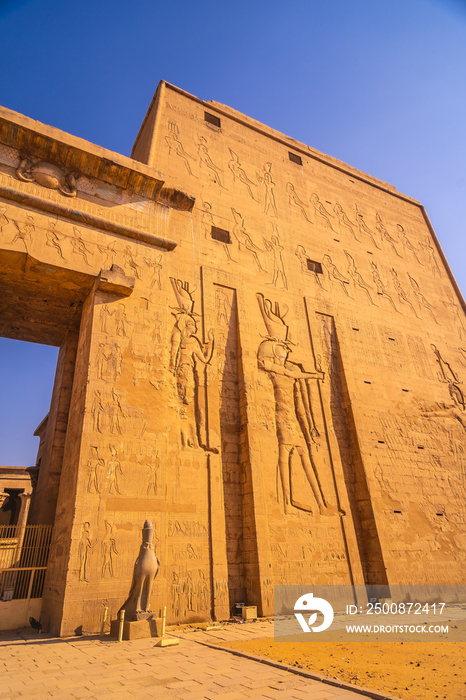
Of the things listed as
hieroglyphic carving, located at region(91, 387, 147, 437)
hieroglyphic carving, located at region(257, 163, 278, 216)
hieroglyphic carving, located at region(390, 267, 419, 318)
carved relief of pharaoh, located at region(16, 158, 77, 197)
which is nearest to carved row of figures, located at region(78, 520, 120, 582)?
hieroglyphic carving, located at region(91, 387, 147, 437)

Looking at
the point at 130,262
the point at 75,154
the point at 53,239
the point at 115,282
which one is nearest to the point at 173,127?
the point at 75,154

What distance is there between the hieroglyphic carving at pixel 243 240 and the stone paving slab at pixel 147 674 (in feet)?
28.7

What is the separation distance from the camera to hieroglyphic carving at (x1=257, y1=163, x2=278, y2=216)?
1277 centimetres

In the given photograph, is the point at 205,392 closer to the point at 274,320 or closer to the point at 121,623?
the point at 274,320

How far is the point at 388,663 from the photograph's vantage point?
4.33m

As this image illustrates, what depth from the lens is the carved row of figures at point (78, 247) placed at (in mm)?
7938

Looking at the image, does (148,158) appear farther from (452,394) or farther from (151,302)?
(452,394)

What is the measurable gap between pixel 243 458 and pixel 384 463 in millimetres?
4139

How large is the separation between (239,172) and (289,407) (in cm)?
724

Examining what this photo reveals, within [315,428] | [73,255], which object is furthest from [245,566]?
[73,255]

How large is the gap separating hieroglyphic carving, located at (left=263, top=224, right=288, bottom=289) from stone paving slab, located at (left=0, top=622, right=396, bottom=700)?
27.9 ft

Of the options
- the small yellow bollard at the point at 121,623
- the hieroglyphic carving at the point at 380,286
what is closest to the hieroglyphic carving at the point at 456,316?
the hieroglyphic carving at the point at 380,286

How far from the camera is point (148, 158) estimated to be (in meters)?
A: 10.7

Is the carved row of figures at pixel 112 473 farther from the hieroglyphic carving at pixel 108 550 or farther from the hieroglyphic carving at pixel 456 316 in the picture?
the hieroglyphic carving at pixel 456 316
